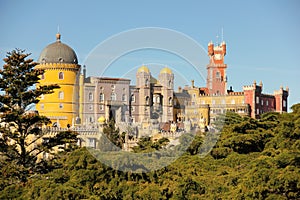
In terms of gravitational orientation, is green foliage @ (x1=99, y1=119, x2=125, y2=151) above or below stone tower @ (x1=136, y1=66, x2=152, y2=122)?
below

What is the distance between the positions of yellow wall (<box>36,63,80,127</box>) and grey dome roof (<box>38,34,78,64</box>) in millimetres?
609

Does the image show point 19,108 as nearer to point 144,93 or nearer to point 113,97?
point 113,97

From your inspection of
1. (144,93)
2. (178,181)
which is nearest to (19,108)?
(178,181)

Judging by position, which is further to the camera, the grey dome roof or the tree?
the grey dome roof

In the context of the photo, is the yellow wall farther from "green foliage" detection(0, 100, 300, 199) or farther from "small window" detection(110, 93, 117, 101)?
"green foliage" detection(0, 100, 300, 199)

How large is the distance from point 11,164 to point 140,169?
580 cm

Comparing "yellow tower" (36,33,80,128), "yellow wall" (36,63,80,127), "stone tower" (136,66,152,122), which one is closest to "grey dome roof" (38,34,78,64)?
"yellow tower" (36,33,80,128)

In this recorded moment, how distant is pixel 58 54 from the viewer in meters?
61.7

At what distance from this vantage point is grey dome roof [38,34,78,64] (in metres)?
61.7

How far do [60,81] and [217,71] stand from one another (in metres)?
30.8

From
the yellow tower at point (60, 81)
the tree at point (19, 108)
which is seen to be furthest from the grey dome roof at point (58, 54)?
the tree at point (19, 108)

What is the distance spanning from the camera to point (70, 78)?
6219 cm

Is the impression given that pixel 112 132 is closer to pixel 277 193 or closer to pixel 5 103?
pixel 5 103

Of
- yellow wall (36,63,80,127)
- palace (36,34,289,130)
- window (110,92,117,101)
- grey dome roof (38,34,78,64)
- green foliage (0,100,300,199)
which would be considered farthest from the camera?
grey dome roof (38,34,78,64)
